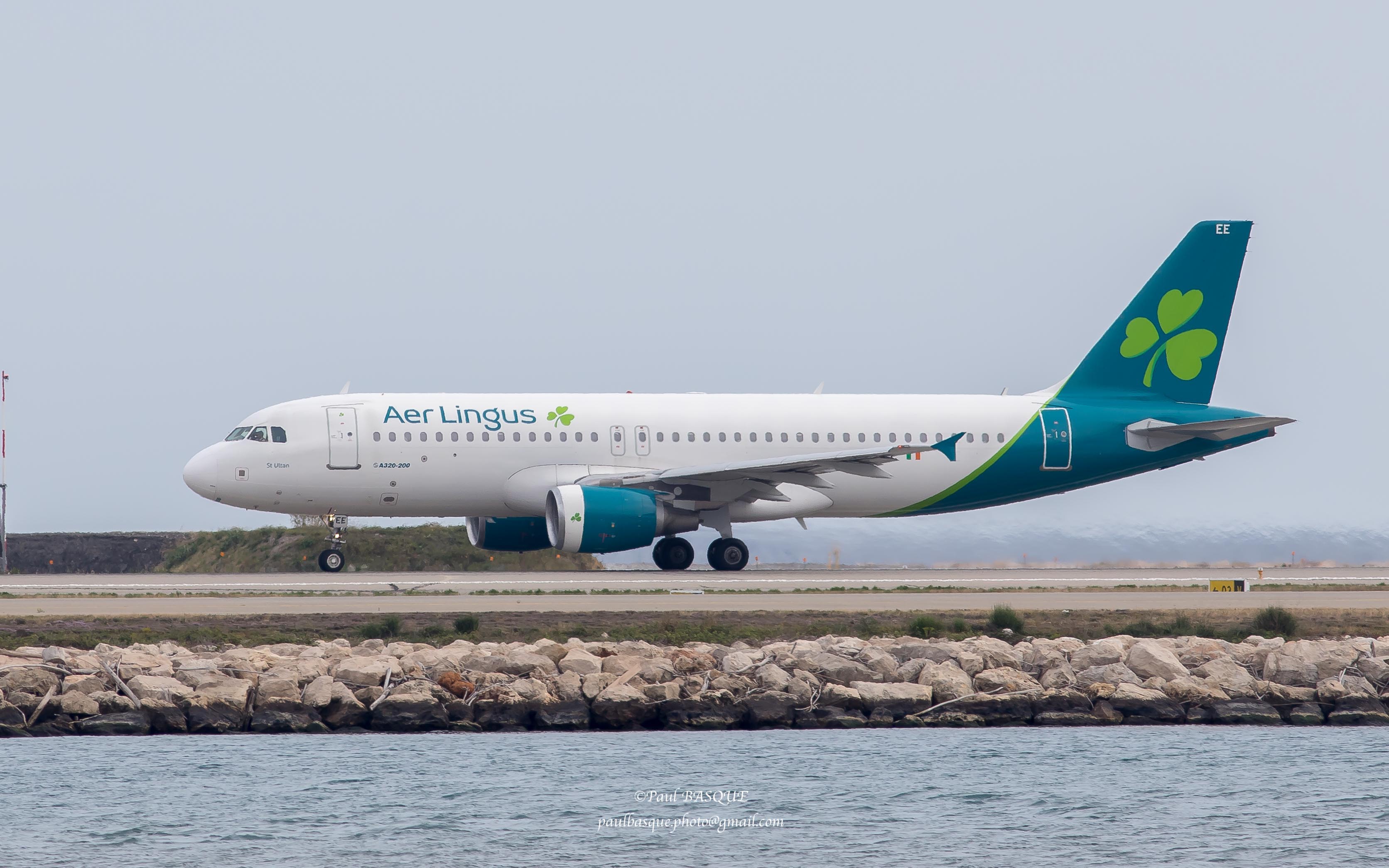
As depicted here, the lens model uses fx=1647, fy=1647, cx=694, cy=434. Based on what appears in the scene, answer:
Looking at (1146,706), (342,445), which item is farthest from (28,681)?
(342,445)

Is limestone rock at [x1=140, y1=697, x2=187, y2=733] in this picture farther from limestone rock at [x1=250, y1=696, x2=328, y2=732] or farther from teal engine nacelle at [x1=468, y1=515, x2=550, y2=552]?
teal engine nacelle at [x1=468, y1=515, x2=550, y2=552]

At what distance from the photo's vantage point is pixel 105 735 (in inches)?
770

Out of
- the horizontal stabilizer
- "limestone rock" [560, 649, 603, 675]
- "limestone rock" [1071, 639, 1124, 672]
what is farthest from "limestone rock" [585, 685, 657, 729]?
the horizontal stabilizer

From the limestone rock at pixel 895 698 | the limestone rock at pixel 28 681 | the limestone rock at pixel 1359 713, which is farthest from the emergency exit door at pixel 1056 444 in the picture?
the limestone rock at pixel 28 681

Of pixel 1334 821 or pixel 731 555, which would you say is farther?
pixel 731 555

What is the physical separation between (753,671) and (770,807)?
15.0 ft

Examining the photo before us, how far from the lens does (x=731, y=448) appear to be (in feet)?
119

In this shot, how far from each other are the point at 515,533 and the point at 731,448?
5.10 meters

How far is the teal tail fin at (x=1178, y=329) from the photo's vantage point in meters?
38.8

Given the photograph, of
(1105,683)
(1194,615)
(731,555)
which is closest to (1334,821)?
(1105,683)

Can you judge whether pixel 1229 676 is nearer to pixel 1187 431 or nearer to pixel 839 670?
pixel 839 670

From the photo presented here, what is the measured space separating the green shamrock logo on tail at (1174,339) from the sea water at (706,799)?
1962 centimetres

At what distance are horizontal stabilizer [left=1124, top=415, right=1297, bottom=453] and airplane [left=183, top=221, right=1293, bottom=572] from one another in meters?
0.04

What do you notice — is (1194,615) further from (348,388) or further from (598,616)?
(348,388)
